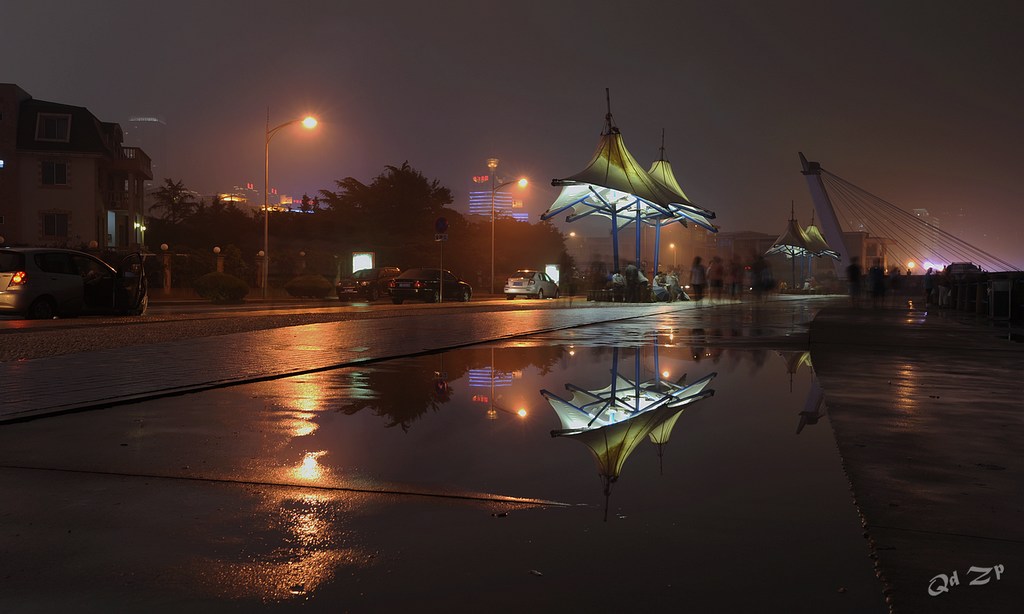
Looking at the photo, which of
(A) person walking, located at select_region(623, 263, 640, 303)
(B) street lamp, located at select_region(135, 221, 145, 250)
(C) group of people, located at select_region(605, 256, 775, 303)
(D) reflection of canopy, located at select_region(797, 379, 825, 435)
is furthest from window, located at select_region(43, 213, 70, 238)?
(D) reflection of canopy, located at select_region(797, 379, 825, 435)

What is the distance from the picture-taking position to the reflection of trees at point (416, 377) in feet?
25.5

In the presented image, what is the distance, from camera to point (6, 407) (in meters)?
7.55

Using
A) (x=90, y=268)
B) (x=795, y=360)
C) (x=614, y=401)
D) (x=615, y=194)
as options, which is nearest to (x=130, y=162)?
(x=615, y=194)

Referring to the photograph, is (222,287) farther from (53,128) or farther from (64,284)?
(53,128)

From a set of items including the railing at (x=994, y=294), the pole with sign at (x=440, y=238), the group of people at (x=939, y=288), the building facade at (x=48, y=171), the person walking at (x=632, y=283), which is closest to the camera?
the railing at (x=994, y=294)

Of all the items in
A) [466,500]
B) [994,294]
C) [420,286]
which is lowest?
[466,500]

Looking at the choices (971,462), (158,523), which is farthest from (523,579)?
(971,462)

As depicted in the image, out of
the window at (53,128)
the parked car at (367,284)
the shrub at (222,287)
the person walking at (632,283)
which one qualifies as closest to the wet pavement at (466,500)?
the shrub at (222,287)

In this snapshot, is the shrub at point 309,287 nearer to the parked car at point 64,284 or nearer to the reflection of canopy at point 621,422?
the parked car at point 64,284

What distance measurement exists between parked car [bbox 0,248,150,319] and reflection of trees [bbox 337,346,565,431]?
1149cm

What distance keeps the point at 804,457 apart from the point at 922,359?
316 inches

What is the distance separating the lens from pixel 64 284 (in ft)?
67.1

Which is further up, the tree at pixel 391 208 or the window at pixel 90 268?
the tree at pixel 391 208

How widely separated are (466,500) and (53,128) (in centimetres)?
5603
